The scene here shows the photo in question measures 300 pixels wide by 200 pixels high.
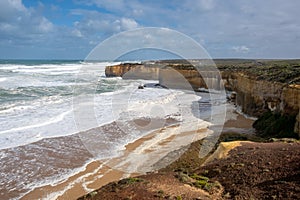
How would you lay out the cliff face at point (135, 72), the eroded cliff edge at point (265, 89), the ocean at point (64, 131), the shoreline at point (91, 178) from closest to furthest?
the shoreline at point (91, 178), the ocean at point (64, 131), the eroded cliff edge at point (265, 89), the cliff face at point (135, 72)

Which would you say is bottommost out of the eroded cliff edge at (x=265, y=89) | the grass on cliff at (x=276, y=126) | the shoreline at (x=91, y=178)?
the shoreline at (x=91, y=178)

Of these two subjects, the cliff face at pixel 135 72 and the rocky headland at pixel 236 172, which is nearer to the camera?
the rocky headland at pixel 236 172

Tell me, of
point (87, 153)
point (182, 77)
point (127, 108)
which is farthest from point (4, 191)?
point (182, 77)

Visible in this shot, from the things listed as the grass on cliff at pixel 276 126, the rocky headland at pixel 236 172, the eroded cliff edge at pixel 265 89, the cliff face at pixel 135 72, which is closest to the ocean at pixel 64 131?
the rocky headland at pixel 236 172

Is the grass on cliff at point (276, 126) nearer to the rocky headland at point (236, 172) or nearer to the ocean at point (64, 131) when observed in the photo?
the rocky headland at point (236, 172)

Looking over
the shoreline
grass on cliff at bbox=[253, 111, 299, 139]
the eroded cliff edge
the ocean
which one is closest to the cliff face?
the eroded cliff edge

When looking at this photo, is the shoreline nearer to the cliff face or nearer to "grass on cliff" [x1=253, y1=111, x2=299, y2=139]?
"grass on cliff" [x1=253, y1=111, x2=299, y2=139]

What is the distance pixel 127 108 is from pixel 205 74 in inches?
844

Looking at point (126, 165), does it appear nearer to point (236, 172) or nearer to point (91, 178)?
point (91, 178)

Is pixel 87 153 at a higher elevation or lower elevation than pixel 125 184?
lower

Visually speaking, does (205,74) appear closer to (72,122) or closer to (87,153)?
(72,122)

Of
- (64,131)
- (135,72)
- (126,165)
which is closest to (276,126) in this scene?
(126,165)

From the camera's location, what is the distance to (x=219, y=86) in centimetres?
4156

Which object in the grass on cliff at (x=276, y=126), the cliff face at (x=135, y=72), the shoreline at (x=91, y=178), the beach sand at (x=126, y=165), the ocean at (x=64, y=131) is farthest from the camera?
the cliff face at (x=135, y=72)
